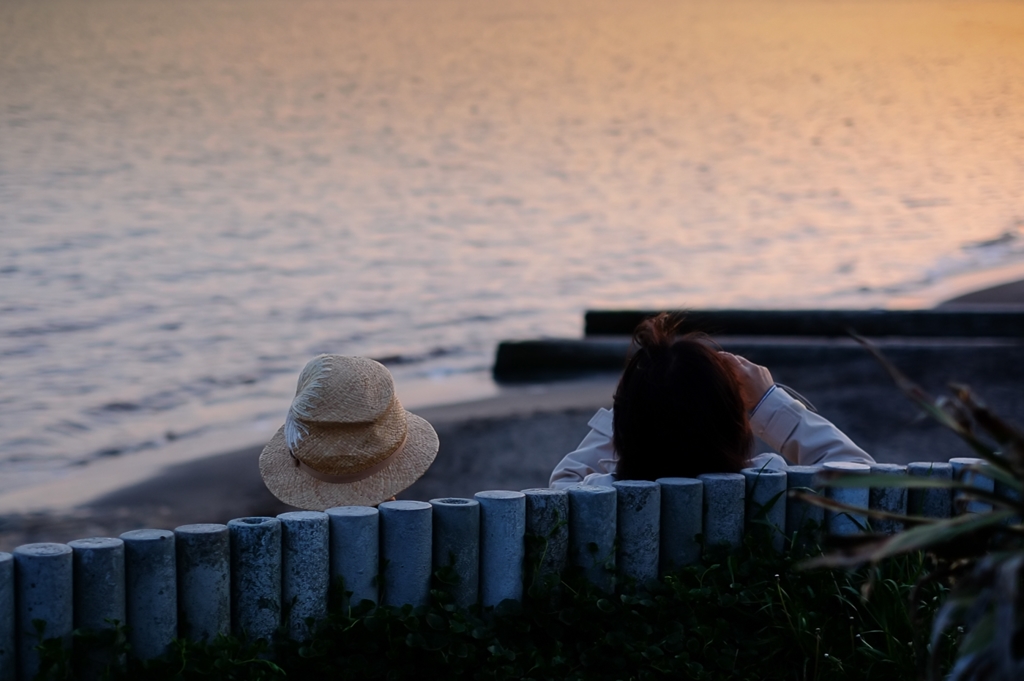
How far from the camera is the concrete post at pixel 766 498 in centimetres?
326

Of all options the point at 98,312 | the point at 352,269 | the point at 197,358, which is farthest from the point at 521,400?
the point at 352,269

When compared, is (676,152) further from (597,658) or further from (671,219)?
(597,658)

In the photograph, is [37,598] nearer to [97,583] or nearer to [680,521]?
[97,583]

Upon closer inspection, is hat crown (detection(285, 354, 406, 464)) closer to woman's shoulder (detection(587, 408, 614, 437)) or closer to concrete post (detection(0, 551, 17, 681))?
woman's shoulder (detection(587, 408, 614, 437))

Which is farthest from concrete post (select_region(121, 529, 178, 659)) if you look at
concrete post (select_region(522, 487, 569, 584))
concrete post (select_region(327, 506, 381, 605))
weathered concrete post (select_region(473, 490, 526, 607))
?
concrete post (select_region(522, 487, 569, 584))

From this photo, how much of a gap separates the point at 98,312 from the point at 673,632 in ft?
44.0

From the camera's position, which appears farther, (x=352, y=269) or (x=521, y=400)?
(x=352, y=269)

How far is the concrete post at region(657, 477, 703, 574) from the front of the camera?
10.4ft

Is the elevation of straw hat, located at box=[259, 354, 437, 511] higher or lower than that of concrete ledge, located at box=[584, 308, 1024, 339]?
higher

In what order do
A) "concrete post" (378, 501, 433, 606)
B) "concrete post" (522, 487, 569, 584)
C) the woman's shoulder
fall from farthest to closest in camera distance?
the woman's shoulder
"concrete post" (522, 487, 569, 584)
"concrete post" (378, 501, 433, 606)

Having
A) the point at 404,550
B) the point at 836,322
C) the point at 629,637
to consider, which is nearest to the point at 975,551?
the point at 629,637

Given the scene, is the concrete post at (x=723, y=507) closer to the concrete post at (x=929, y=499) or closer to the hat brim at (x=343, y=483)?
the concrete post at (x=929, y=499)

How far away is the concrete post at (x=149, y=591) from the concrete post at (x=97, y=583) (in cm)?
3

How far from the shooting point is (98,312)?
48.5 ft
